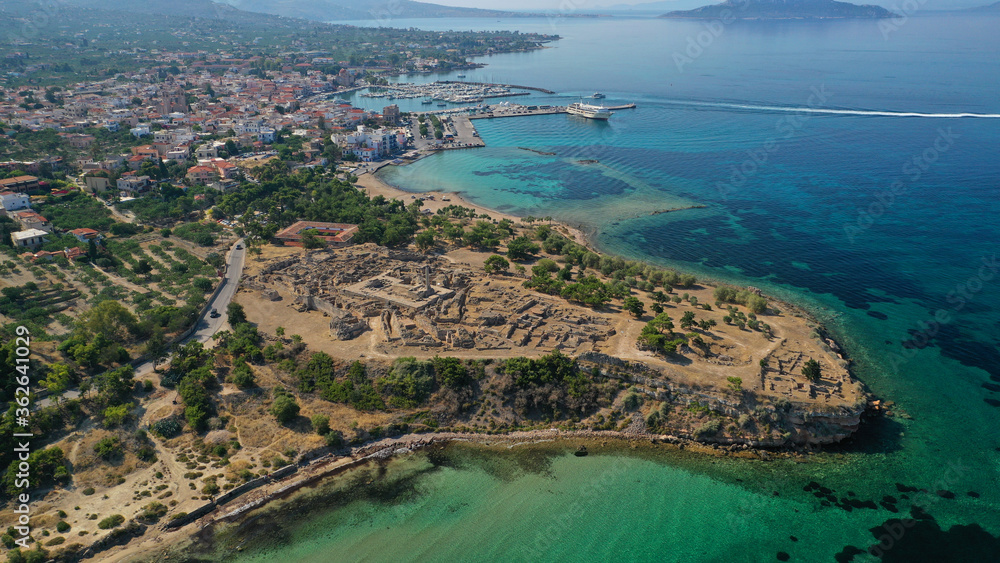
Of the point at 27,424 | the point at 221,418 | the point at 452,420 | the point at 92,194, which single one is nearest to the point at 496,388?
the point at 452,420

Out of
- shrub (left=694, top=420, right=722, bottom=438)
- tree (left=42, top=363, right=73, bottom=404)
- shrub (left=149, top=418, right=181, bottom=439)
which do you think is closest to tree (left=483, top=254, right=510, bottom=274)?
shrub (left=694, top=420, right=722, bottom=438)

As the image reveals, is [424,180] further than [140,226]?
Yes

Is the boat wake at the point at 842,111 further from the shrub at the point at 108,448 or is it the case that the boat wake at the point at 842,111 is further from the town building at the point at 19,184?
the shrub at the point at 108,448

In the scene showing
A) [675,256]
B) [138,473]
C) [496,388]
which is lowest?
[138,473]

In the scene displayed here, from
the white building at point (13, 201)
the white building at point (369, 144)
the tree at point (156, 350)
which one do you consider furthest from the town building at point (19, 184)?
the tree at point (156, 350)

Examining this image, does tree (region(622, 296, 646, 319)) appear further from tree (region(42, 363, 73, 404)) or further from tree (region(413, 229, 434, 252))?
tree (region(42, 363, 73, 404))

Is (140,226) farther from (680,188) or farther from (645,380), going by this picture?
(680,188)

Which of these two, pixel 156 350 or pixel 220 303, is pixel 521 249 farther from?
pixel 156 350
